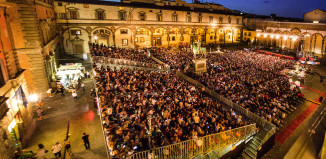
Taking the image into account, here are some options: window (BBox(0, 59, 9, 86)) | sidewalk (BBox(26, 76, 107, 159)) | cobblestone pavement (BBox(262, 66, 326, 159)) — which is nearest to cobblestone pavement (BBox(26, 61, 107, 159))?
sidewalk (BBox(26, 76, 107, 159))

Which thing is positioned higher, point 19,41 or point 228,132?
point 19,41

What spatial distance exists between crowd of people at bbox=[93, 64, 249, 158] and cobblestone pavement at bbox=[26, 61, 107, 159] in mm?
1619

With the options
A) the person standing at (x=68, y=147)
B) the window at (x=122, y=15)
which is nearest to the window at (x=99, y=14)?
the window at (x=122, y=15)

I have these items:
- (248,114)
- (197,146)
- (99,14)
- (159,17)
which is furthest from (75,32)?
(197,146)

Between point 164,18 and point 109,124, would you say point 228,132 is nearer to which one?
point 109,124

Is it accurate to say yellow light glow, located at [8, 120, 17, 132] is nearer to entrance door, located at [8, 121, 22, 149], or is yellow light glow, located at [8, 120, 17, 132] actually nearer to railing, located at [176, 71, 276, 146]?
entrance door, located at [8, 121, 22, 149]

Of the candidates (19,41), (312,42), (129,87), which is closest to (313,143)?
(129,87)

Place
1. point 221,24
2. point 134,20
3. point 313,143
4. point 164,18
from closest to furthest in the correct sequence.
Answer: point 313,143
point 134,20
point 164,18
point 221,24

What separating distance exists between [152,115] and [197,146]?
3.99m

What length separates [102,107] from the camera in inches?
500

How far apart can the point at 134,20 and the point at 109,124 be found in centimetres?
3462

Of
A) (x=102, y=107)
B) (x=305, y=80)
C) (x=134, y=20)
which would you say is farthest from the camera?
(x=134, y=20)

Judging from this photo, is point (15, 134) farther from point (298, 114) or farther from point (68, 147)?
point (298, 114)

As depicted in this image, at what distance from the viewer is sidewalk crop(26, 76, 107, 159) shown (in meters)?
11.0
